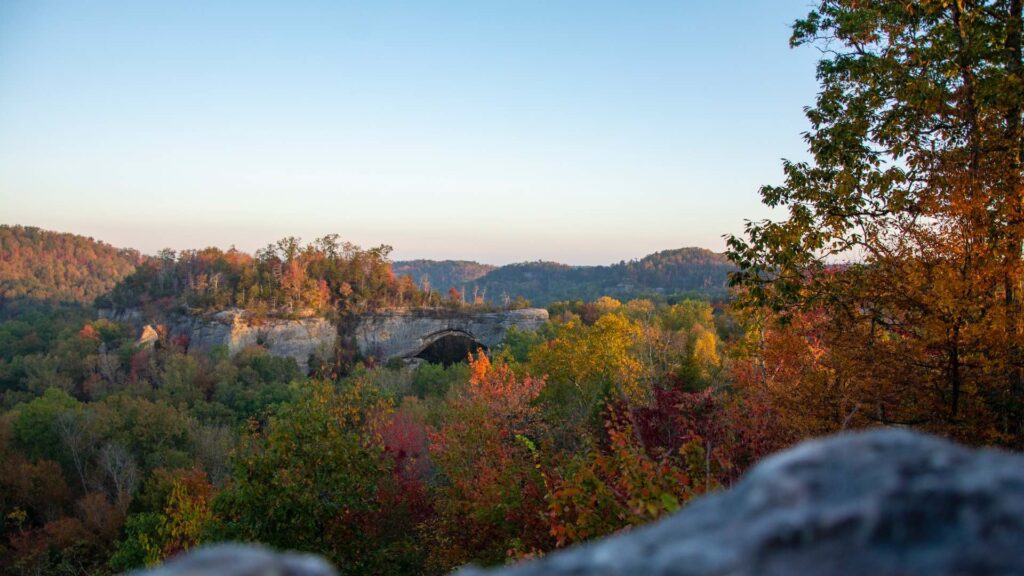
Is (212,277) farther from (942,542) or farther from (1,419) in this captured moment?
(942,542)

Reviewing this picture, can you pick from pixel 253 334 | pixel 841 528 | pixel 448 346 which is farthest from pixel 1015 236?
pixel 448 346

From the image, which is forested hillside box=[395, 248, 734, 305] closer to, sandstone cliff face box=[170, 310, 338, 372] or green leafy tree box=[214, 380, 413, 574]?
sandstone cliff face box=[170, 310, 338, 372]

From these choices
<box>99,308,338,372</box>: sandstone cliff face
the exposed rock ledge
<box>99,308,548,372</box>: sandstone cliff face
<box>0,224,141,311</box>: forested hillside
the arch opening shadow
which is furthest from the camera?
<box>0,224,141,311</box>: forested hillside

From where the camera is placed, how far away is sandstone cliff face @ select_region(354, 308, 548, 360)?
74812 millimetres

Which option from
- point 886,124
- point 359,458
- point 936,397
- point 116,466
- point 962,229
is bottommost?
point 116,466

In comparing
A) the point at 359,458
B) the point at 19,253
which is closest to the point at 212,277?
the point at 359,458

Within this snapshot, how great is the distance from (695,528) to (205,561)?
1028 mm

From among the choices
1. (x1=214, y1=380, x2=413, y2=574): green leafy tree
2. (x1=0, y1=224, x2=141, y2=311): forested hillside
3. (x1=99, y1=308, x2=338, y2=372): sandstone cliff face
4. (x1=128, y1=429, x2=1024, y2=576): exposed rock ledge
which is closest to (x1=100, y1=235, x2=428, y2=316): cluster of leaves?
(x1=99, y1=308, x2=338, y2=372): sandstone cliff face

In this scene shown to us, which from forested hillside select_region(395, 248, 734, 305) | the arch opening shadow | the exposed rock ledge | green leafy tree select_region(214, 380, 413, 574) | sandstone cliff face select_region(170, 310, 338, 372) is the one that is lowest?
the arch opening shadow

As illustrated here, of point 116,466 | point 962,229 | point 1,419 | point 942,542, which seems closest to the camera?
point 942,542

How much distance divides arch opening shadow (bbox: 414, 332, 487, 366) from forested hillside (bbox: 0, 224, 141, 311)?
80081 mm

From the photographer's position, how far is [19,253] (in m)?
136

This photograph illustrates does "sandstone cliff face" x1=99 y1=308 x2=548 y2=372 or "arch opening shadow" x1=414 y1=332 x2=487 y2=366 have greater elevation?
"sandstone cliff face" x1=99 y1=308 x2=548 y2=372

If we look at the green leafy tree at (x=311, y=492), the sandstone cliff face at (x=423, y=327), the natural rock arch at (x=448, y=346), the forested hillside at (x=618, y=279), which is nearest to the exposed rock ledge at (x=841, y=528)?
the green leafy tree at (x=311, y=492)
